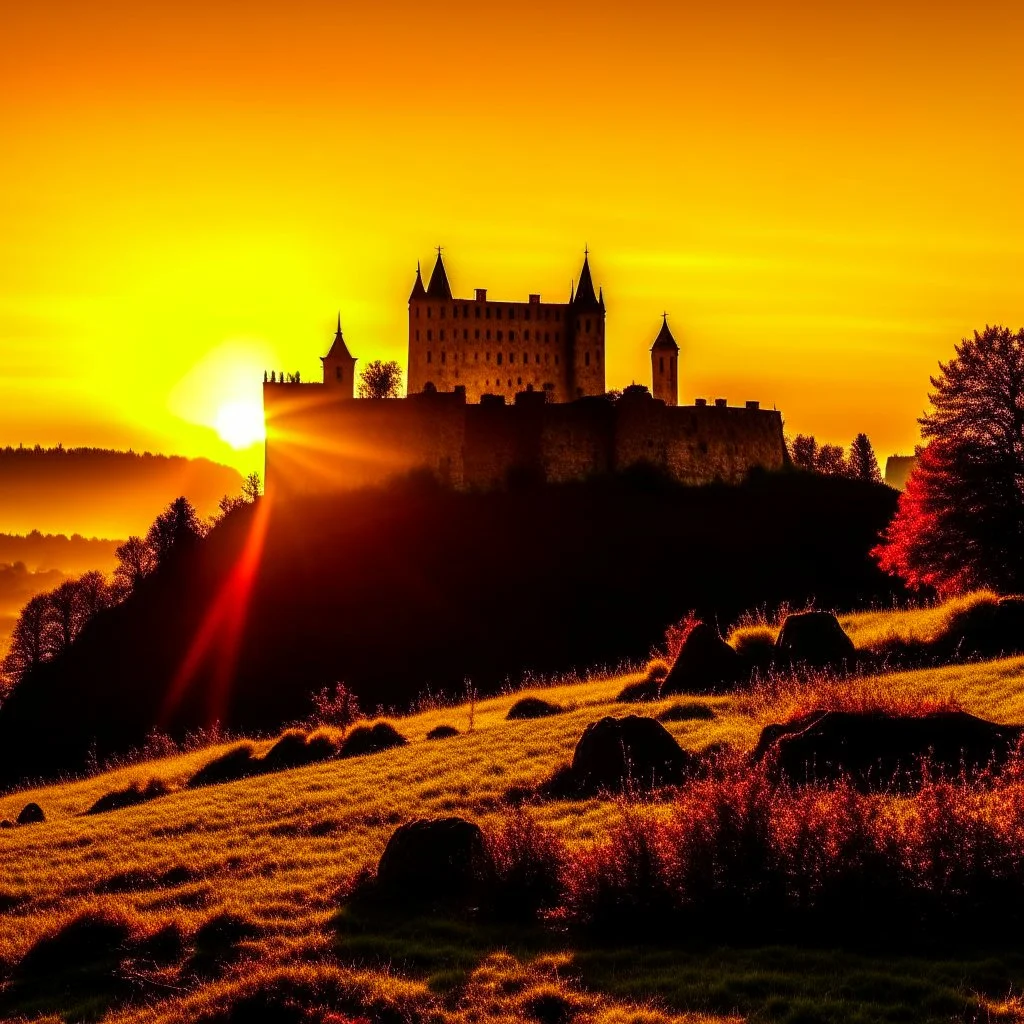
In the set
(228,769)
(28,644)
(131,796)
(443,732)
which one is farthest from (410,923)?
(28,644)

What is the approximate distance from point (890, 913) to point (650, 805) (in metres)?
4.74

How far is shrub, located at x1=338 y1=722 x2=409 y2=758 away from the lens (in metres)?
25.2

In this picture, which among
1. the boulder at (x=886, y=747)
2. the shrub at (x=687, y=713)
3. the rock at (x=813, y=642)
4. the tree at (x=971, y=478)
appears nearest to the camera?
the boulder at (x=886, y=747)

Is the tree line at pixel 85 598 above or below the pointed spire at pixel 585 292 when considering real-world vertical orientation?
below

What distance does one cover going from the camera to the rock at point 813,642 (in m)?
26.3

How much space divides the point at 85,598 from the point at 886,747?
97.2 metres

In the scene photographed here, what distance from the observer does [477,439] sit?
88.6 meters

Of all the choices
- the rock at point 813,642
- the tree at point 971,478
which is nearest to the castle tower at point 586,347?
the tree at point 971,478

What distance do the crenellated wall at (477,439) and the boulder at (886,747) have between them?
72.2 meters

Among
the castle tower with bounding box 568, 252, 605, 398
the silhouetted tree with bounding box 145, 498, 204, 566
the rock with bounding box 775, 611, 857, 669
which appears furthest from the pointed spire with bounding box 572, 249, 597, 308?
the rock with bounding box 775, 611, 857, 669

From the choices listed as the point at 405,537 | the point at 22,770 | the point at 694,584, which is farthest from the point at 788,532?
the point at 22,770

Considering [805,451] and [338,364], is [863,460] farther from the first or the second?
[338,364]

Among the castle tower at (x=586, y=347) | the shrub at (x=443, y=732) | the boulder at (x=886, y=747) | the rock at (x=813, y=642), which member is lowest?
the shrub at (x=443, y=732)

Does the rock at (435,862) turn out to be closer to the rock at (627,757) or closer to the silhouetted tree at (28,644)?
the rock at (627,757)
